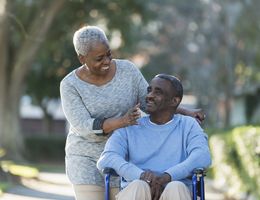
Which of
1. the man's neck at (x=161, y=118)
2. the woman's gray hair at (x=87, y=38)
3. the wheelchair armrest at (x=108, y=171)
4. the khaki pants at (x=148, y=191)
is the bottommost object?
the khaki pants at (x=148, y=191)

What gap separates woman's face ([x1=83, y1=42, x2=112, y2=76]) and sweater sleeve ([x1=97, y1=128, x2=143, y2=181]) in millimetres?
428

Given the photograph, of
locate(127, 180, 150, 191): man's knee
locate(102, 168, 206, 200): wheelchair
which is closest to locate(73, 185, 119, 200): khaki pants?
locate(102, 168, 206, 200): wheelchair

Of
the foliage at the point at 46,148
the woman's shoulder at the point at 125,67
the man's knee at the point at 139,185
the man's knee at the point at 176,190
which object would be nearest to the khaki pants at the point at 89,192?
the man's knee at the point at 139,185

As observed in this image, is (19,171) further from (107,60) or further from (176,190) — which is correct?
(176,190)

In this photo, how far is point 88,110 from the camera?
17.5 feet

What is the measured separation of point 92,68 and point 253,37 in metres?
21.9

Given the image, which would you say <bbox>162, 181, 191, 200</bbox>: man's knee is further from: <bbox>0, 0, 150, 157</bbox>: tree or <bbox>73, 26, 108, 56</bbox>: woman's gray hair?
<bbox>0, 0, 150, 157</bbox>: tree

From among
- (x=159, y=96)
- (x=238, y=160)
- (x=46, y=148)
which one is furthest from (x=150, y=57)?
(x=159, y=96)

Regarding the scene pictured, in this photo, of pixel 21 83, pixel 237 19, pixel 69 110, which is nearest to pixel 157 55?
pixel 237 19

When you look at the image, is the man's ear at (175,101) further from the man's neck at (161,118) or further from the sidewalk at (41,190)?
the sidewalk at (41,190)

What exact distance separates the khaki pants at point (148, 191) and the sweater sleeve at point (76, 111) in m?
0.51

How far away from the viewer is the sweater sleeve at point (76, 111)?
17.1 ft

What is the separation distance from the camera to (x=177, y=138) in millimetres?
5203

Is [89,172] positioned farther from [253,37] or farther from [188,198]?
[253,37]
